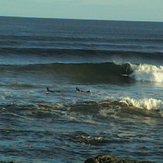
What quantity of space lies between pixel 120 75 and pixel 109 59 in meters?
12.9

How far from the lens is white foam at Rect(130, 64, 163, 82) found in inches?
1381

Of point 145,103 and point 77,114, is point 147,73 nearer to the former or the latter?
point 145,103

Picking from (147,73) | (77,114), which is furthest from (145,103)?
(147,73)

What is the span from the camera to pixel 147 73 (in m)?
36.4

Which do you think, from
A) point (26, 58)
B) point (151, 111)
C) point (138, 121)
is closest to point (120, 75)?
point (26, 58)

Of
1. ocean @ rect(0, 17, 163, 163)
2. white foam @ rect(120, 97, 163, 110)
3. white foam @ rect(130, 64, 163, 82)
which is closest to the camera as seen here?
ocean @ rect(0, 17, 163, 163)

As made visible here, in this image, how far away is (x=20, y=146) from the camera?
14.4 meters

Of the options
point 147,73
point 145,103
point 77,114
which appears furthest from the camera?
point 147,73

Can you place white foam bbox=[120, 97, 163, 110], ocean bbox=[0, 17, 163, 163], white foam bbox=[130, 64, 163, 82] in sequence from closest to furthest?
ocean bbox=[0, 17, 163, 163] → white foam bbox=[120, 97, 163, 110] → white foam bbox=[130, 64, 163, 82]

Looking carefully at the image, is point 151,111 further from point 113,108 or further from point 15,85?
point 15,85

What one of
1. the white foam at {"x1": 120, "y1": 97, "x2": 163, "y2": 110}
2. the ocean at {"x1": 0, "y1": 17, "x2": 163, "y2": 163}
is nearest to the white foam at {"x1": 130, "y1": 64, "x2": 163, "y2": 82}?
the ocean at {"x1": 0, "y1": 17, "x2": 163, "y2": 163}

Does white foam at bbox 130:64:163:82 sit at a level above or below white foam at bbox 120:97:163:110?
above

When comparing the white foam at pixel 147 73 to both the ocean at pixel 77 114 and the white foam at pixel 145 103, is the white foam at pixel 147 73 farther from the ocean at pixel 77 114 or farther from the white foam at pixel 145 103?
the white foam at pixel 145 103

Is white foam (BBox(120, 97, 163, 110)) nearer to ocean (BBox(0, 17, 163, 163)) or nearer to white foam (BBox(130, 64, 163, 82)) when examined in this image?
ocean (BBox(0, 17, 163, 163))
